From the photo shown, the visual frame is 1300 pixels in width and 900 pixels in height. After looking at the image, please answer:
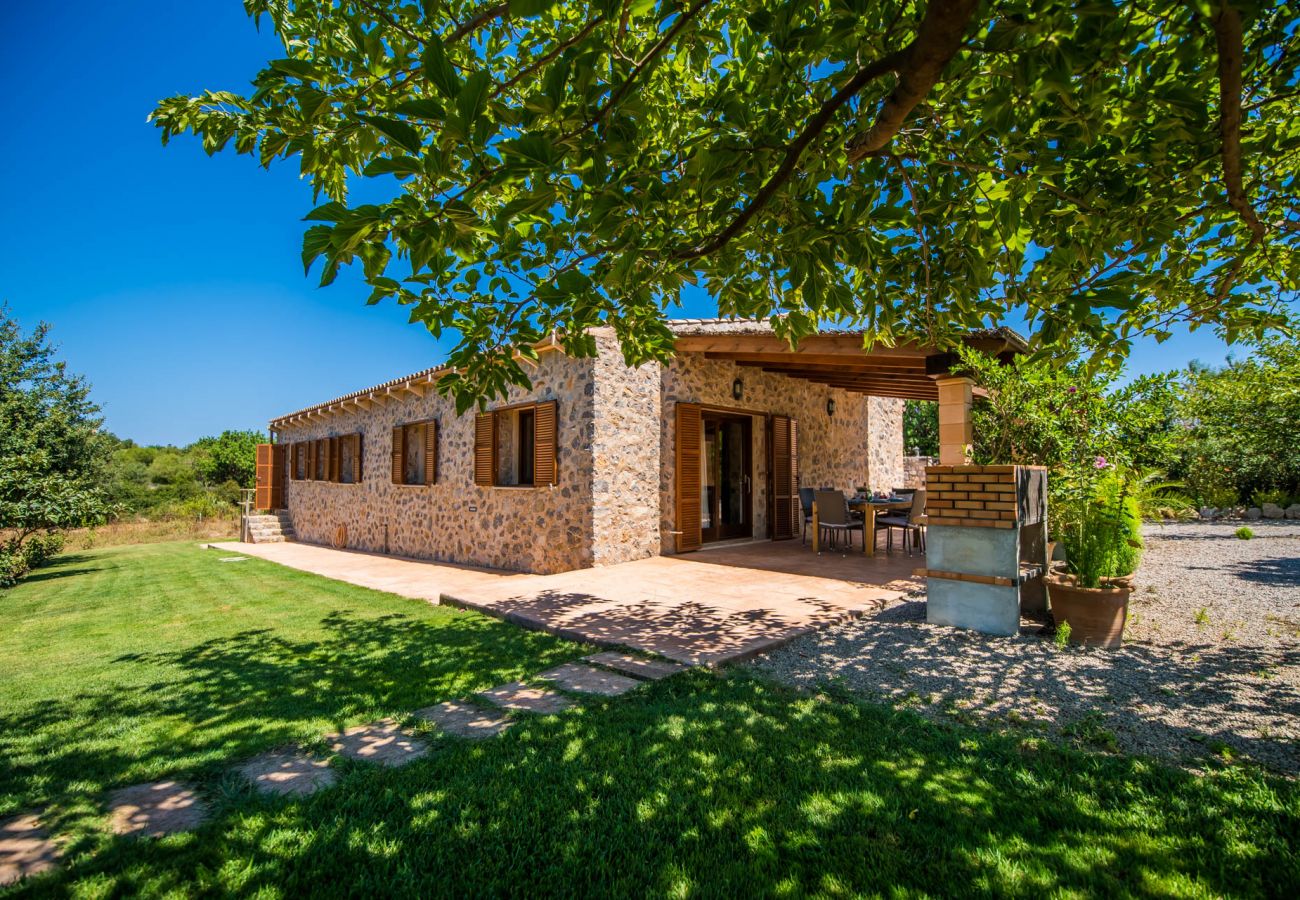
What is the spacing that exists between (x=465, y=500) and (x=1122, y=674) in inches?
338

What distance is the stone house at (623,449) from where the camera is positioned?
763 cm

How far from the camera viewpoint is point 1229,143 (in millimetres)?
2027

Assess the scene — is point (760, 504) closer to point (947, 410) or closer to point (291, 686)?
point (947, 410)

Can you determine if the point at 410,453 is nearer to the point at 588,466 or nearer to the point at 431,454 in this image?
the point at 431,454

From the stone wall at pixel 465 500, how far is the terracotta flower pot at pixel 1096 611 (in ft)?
15.6

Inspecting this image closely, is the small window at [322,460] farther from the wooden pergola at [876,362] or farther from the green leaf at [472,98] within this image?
the green leaf at [472,98]

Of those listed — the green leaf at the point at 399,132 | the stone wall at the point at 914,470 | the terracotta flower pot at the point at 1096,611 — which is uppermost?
the green leaf at the point at 399,132

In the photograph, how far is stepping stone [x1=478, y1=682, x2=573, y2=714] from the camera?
2934mm

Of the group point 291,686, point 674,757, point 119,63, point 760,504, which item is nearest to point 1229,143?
point 674,757

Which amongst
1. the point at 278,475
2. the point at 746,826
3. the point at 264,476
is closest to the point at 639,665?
the point at 746,826

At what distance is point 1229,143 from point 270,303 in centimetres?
2397

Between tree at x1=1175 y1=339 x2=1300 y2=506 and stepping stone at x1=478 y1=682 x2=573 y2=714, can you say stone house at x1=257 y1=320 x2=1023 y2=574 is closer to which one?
tree at x1=1175 y1=339 x2=1300 y2=506

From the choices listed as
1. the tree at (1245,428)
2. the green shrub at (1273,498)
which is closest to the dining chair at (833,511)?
the tree at (1245,428)

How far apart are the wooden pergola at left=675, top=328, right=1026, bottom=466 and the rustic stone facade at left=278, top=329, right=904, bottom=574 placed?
1.54 ft
